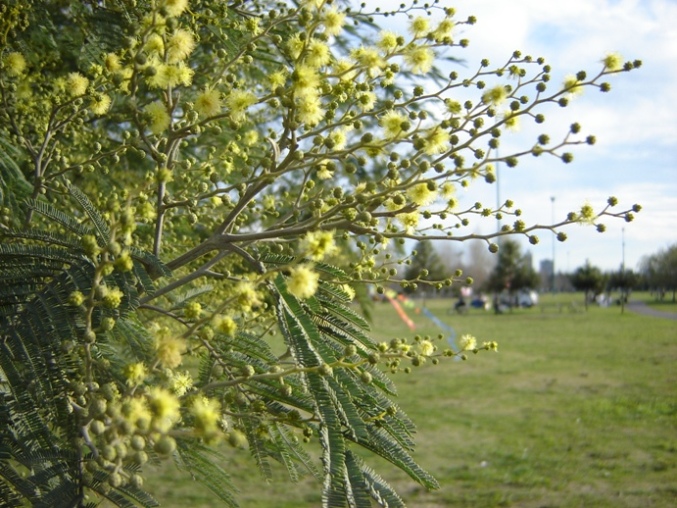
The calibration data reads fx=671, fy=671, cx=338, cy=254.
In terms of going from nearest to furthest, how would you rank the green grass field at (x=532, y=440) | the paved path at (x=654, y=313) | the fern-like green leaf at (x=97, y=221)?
the fern-like green leaf at (x=97, y=221), the green grass field at (x=532, y=440), the paved path at (x=654, y=313)

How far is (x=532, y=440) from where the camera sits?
8.50 metres

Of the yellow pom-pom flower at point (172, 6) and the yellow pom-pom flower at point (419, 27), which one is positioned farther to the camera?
the yellow pom-pom flower at point (419, 27)

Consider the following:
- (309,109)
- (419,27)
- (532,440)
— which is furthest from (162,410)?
(532,440)

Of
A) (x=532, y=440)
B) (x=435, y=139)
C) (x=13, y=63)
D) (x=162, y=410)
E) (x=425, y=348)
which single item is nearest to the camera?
(x=162, y=410)

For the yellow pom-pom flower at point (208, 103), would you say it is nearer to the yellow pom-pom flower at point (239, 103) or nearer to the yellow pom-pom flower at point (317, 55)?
the yellow pom-pom flower at point (239, 103)

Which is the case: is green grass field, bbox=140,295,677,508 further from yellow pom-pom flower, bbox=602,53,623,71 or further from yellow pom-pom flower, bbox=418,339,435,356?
yellow pom-pom flower, bbox=602,53,623,71

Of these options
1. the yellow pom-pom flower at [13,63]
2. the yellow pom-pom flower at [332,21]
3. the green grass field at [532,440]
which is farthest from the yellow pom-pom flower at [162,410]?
the green grass field at [532,440]

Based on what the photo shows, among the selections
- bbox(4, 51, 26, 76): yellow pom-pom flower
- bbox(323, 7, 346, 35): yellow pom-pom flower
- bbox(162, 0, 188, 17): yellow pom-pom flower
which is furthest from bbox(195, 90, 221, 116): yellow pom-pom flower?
bbox(4, 51, 26, 76): yellow pom-pom flower

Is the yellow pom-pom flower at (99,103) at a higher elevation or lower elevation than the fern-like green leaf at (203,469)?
higher

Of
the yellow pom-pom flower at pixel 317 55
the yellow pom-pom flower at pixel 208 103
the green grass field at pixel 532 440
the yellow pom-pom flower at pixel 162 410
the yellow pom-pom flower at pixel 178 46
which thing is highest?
the yellow pom-pom flower at pixel 178 46

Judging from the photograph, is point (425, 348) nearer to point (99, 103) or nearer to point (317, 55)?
point (317, 55)

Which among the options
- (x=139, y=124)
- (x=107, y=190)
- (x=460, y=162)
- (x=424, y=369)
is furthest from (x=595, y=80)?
(x=424, y=369)

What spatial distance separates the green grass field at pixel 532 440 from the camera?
635cm

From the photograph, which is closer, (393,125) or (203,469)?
(393,125)
